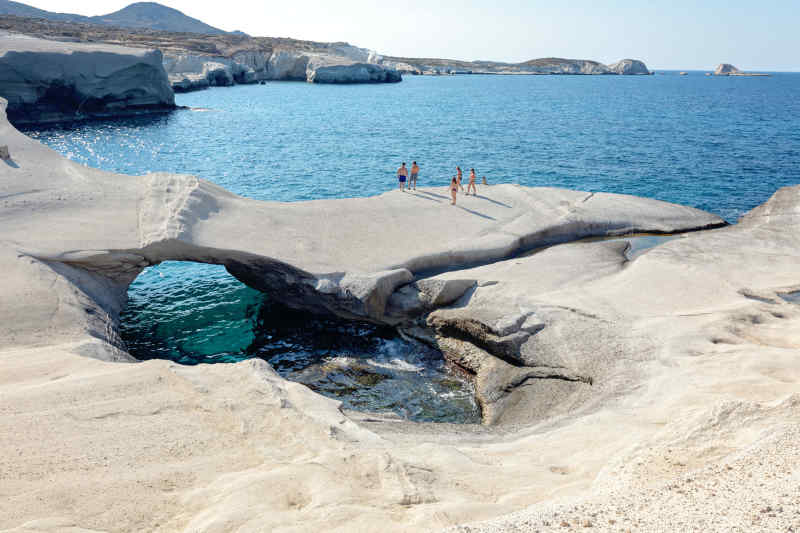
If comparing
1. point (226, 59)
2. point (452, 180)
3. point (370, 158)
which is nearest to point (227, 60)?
point (226, 59)

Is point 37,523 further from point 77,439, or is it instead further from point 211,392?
point 211,392

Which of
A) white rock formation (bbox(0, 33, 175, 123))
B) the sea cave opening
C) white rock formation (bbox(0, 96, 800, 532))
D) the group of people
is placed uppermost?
white rock formation (bbox(0, 33, 175, 123))

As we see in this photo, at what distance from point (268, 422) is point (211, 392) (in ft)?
5.89

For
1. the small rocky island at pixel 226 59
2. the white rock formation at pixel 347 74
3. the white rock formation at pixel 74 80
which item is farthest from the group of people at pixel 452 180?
the white rock formation at pixel 347 74

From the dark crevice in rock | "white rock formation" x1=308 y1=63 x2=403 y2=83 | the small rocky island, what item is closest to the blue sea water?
the dark crevice in rock

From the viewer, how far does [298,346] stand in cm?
1836

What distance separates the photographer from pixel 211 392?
11070 millimetres

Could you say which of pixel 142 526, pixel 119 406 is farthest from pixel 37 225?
pixel 142 526

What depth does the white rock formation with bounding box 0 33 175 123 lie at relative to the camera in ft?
188

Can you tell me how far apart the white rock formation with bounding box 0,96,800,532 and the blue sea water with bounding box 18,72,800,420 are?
2191 millimetres

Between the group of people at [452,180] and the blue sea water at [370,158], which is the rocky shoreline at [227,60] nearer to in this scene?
the blue sea water at [370,158]

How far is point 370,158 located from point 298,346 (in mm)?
29437

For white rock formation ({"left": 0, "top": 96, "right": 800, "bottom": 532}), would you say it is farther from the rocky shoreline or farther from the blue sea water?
the rocky shoreline

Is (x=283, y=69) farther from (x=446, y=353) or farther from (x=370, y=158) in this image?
(x=446, y=353)
